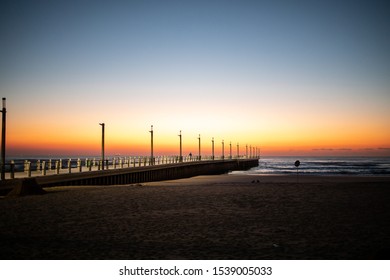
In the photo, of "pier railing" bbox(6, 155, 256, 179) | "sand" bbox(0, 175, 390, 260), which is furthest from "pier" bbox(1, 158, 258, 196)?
"sand" bbox(0, 175, 390, 260)

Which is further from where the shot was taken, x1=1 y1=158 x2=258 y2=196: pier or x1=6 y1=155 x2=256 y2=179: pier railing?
x1=6 y1=155 x2=256 y2=179: pier railing

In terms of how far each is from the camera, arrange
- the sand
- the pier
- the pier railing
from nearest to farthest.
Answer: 1. the sand
2. the pier
3. the pier railing

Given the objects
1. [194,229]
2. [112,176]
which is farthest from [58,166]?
[194,229]

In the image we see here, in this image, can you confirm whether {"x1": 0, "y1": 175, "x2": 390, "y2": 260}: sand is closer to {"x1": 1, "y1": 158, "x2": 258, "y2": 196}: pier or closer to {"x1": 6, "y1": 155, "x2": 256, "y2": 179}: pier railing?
{"x1": 1, "y1": 158, "x2": 258, "y2": 196}: pier

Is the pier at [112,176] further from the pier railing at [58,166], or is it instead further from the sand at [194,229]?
the sand at [194,229]

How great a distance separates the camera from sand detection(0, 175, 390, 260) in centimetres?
709

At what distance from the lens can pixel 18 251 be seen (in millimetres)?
7172

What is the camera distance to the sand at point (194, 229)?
7.09m

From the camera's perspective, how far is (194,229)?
31.2 feet

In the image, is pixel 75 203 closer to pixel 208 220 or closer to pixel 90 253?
pixel 208 220

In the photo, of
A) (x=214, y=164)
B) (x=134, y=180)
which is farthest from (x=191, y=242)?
(x=214, y=164)

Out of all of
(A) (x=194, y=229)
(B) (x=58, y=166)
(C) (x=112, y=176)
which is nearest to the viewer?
(A) (x=194, y=229)

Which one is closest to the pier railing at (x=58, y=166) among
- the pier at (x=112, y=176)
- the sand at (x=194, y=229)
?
the pier at (x=112, y=176)

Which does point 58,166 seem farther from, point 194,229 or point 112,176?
point 194,229
